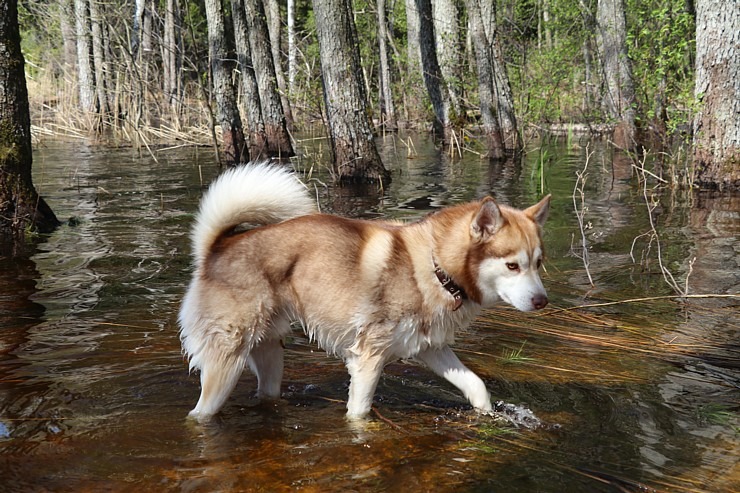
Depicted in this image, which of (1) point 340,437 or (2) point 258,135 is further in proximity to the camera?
(2) point 258,135

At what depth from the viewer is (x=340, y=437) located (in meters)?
3.68

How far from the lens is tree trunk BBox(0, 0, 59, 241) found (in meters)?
7.61

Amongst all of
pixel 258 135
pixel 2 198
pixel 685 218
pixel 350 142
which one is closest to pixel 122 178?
pixel 258 135

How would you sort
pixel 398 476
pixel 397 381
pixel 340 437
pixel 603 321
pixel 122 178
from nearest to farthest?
pixel 398 476, pixel 340 437, pixel 397 381, pixel 603 321, pixel 122 178

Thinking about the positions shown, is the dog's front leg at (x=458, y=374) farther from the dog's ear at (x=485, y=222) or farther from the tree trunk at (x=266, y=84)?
the tree trunk at (x=266, y=84)

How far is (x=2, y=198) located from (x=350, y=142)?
5.61 meters

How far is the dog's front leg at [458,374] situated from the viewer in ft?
12.8

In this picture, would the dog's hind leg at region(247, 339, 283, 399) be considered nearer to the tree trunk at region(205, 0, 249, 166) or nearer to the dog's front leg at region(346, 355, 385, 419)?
the dog's front leg at region(346, 355, 385, 419)

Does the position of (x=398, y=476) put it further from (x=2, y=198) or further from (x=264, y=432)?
(x=2, y=198)

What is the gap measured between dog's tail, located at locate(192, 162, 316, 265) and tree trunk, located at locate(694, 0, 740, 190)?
24.9 feet

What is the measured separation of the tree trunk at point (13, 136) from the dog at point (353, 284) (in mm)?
4605

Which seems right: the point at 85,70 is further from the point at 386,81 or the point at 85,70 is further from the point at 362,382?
the point at 362,382

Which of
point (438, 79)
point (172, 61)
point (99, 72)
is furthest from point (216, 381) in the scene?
point (172, 61)

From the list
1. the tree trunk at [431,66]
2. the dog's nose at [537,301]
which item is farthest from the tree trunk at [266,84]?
the dog's nose at [537,301]
